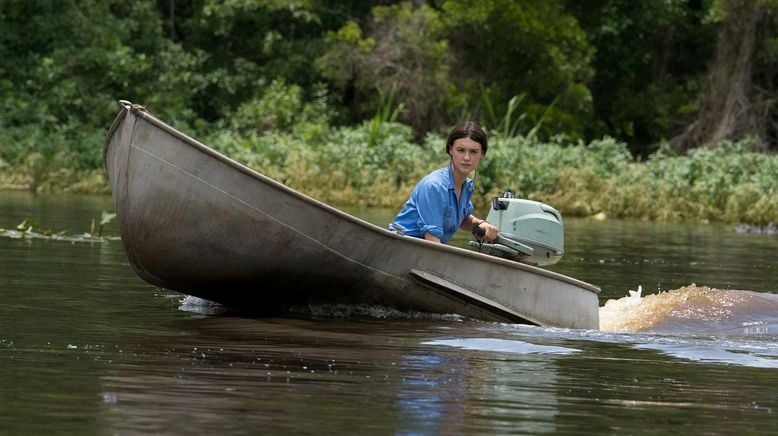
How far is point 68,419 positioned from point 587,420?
190 cm

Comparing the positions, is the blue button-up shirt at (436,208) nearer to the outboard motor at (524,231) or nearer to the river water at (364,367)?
the outboard motor at (524,231)

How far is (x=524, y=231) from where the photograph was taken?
963 centimetres

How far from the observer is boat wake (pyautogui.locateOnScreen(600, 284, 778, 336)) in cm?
985

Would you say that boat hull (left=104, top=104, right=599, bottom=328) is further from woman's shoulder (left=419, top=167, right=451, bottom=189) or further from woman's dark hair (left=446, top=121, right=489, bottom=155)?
woman's dark hair (left=446, top=121, right=489, bottom=155)

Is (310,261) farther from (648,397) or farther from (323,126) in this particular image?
(323,126)

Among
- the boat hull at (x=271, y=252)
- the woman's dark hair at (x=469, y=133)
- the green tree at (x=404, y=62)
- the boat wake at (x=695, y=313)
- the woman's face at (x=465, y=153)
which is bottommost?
the boat wake at (x=695, y=313)

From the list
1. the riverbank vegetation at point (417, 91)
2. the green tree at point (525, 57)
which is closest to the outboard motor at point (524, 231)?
the riverbank vegetation at point (417, 91)

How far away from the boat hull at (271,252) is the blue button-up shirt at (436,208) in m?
0.26

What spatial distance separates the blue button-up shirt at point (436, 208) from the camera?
9.30m

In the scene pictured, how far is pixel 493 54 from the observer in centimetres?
3278

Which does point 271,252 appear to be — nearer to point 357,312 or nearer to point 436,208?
point 357,312

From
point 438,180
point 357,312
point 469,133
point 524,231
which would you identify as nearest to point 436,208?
point 438,180

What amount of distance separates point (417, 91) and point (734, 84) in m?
5.94

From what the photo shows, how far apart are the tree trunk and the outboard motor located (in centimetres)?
2092
